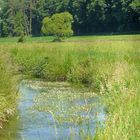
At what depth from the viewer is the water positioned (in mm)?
11047

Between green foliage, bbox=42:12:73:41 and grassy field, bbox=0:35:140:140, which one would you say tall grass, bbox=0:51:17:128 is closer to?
grassy field, bbox=0:35:140:140

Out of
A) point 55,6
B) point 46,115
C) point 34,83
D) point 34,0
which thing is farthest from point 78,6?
point 46,115

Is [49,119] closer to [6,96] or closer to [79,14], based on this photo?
[6,96]

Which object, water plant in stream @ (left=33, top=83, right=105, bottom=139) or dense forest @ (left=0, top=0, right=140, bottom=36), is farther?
dense forest @ (left=0, top=0, right=140, bottom=36)

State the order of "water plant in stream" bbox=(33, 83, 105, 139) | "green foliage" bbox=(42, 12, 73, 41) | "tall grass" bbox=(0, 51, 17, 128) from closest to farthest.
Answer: "water plant in stream" bbox=(33, 83, 105, 139) → "tall grass" bbox=(0, 51, 17, 128) → "green foliage" bbox=(42, 12, 73, 41)

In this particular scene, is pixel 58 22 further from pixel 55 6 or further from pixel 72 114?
pixel 72 114

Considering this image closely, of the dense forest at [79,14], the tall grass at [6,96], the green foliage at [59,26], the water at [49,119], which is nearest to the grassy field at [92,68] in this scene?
the tall grass at [6,96]

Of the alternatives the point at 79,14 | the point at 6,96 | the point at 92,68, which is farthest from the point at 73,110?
the point at 79,14

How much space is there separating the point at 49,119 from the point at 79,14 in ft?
294

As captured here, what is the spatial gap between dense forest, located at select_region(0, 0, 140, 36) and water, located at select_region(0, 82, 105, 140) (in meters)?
69.8

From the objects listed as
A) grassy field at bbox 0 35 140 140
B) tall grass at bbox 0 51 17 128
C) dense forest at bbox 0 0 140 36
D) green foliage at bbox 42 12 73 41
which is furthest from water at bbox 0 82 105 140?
dense forest at bbox 0 0 140 36

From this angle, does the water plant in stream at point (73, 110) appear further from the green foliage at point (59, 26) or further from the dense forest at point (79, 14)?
the dense forest at point (79, 14)

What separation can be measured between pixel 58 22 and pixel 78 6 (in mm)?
18941

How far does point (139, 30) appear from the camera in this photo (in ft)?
287
